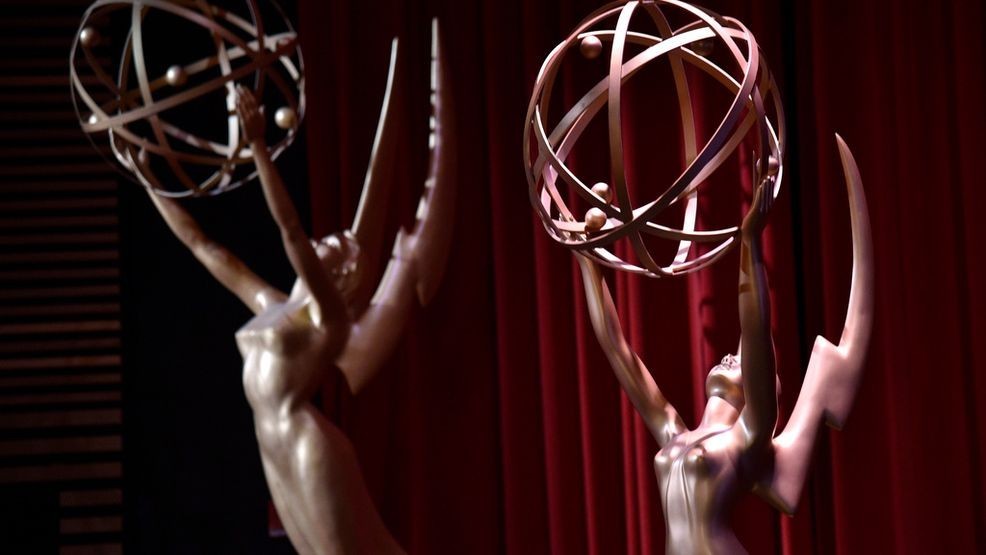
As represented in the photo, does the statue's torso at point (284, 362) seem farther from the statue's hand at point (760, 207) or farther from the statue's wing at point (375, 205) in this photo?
the statue's hand at point (760, 207)

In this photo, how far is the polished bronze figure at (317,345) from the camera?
128 inches

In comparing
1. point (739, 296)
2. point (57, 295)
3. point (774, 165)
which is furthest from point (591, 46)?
point (57, 295)

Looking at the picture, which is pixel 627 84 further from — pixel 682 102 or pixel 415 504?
pixel 415 504

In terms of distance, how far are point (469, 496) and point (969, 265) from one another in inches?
70.3

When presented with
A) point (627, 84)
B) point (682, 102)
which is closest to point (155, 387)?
point (627, 84)

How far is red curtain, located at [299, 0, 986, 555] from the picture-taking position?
3.71m

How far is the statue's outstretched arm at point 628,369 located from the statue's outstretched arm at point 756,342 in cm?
24

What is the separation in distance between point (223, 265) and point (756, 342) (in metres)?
1.67

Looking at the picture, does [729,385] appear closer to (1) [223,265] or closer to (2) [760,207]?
(2) [760,207]

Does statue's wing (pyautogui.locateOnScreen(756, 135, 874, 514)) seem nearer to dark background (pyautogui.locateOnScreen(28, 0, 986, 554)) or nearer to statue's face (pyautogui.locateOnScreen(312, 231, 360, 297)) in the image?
dark background (pyautogui.locateOnScreen(28, 0, 986, 554))

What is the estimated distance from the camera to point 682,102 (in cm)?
314

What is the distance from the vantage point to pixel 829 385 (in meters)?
2.85

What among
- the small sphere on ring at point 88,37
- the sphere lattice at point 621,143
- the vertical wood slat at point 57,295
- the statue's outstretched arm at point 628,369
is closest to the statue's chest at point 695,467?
the statue's outstretched arm at point 628,369

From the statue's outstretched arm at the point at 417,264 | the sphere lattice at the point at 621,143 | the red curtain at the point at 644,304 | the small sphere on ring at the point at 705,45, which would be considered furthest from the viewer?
the red curtain at the point at 644,304
